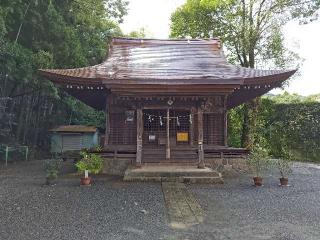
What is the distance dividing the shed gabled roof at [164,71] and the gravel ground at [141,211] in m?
3.02

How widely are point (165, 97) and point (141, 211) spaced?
5.81m

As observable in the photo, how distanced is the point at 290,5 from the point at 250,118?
6269mm

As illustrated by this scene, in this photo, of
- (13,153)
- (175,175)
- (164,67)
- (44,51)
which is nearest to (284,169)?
(175,175)

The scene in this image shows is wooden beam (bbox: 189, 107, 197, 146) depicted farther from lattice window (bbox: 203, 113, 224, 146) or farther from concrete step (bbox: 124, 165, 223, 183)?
concrete step (bbox: 124, 165, 223, 183)

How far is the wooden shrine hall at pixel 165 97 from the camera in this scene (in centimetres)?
1212

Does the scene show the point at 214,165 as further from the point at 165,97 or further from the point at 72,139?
the point at 72,139

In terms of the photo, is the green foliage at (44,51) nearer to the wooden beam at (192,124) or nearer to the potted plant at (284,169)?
the wooden beam at (192,124)

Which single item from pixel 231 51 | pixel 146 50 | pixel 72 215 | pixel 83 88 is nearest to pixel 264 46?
pixel 231 51

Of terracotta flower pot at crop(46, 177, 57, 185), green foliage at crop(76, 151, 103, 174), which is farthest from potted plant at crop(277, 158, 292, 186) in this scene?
terracotta flower pot at crop(46, 177, 57, 185)

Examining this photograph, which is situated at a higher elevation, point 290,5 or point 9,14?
point 290,5

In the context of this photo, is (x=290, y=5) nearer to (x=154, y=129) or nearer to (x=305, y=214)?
(x=154, y=129)

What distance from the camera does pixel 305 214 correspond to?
736 cm

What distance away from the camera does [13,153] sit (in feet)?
61.7

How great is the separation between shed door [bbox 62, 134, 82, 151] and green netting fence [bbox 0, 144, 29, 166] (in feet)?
6.92
